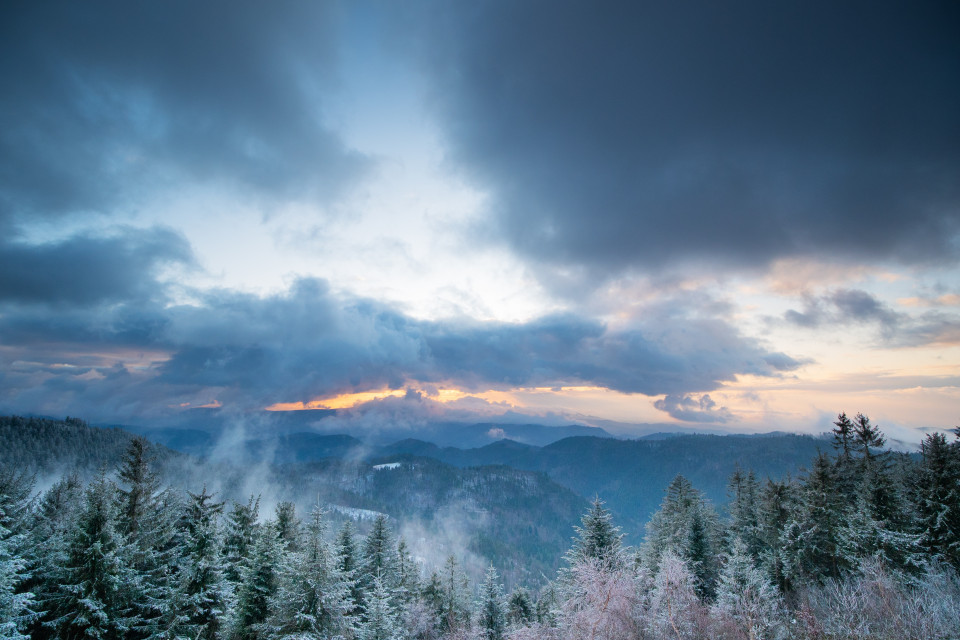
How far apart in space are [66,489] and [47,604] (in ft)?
66.0

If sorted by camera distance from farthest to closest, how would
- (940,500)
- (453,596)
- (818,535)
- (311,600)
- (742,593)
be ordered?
1. (453,596)
2. (818,535)
3. (940,500)
4. (311,600)
5. (742,593)

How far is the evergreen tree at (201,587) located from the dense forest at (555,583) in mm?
94

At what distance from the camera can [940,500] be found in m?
23.0

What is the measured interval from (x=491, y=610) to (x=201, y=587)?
28612mm

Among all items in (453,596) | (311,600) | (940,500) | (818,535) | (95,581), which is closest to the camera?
(95,581)

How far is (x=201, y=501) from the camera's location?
23.2m

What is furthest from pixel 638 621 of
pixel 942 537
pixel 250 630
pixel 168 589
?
pixel 942 537

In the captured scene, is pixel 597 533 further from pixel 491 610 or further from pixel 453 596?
pixel 453 596

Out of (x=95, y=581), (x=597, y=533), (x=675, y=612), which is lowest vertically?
(x=597, y=533)

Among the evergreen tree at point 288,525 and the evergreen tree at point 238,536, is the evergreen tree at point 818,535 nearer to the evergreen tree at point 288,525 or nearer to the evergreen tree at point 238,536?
the evergreen tree at point 288,525

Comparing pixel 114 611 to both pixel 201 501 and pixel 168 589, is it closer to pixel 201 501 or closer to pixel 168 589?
pixel 168 589

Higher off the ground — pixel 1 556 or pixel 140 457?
pixel 140 457

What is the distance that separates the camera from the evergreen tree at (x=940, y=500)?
22156mm

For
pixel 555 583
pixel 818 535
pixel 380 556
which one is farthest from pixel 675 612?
pixel 380 556
